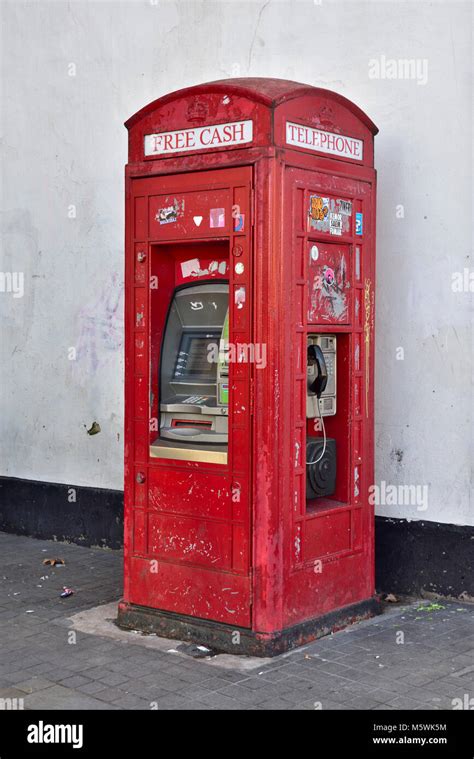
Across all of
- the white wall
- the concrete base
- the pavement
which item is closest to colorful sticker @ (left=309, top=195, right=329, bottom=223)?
the white wall

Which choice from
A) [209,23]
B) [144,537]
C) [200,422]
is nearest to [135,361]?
[200,422]

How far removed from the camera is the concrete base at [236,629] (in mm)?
4832

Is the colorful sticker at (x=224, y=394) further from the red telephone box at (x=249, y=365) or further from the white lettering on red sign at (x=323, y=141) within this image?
the white lettering on red sign at (x=323, y=141)

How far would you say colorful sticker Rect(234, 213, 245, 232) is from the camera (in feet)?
15.9

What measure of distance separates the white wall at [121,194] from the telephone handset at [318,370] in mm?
906

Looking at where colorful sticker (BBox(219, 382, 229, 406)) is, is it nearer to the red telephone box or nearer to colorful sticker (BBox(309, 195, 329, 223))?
the red telephone box

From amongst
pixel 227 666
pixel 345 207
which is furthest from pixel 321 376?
pixel 227 666

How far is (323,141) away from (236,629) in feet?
8.57

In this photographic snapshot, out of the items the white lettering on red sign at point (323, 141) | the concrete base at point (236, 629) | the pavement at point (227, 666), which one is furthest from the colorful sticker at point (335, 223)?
the pavement at point (227, 666)

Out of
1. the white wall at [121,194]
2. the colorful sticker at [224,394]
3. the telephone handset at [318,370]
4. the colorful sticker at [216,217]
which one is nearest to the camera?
the colorful sticker at [216,217]

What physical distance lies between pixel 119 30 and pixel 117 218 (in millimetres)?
1420

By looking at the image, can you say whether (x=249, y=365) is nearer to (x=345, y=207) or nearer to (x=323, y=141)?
A: (x=345, y=207)
